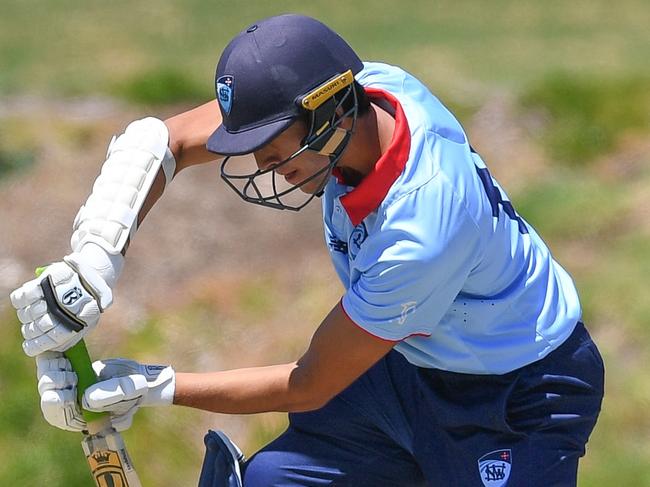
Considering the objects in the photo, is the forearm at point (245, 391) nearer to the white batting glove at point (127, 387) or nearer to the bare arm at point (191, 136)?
the white batting glove at point (127, 387)

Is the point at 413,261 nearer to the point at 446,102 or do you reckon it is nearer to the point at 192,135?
the point at 192,135

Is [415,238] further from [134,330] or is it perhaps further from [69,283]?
[134,330]

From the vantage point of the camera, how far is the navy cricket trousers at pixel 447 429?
9.85ft

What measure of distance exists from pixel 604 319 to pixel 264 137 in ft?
10.1

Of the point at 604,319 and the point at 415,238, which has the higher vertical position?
the point at 604,319

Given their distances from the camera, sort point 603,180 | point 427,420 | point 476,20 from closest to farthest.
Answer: point 427,420
point 603,180
point 476,20

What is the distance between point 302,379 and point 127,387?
0.37 m

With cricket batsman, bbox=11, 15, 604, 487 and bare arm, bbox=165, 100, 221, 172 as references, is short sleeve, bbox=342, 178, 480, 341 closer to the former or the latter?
cricket batsman, bbox=11, 15, 604, 487

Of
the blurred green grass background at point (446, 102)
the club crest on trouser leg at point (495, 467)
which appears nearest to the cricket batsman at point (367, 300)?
the club crest on trouser leg at point (495, 467)

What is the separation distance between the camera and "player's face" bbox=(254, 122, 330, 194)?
103 inches

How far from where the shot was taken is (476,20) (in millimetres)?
11195

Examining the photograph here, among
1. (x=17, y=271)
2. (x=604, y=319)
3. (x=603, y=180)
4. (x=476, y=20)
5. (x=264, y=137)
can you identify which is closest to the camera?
Result: (x=264, y=137)

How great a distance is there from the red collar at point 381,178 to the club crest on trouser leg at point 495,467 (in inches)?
26.4

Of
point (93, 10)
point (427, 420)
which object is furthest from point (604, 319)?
point (93, 10)
